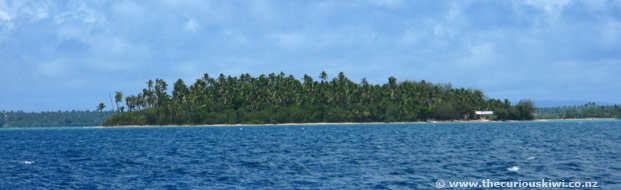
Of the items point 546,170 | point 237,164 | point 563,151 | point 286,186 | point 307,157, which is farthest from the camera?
point 563,151

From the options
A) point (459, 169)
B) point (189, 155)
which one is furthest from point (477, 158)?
point (189, 155)

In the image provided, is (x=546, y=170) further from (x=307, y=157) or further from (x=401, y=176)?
(x=307, y=157)

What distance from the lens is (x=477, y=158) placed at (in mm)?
43406

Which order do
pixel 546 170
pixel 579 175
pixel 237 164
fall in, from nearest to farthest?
pixel 579 175, pixel 546 170, pixel 237 164

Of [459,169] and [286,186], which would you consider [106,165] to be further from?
[459,169]

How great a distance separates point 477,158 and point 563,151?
37.9 ft

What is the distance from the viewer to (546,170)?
34.9 metres

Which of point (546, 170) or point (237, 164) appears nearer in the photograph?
point (546, 170)

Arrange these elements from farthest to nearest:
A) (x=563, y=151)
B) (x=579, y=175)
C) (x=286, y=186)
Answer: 1. (x=563, y=151)
2. (x=579, y=175)
3. (x=286, y=186)

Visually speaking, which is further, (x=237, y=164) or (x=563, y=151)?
(x=563, y=151)

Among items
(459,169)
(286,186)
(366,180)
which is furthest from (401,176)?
(286,186)

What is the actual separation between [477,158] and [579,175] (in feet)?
37.8

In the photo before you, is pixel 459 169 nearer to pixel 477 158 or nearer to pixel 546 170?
pixel 546 170

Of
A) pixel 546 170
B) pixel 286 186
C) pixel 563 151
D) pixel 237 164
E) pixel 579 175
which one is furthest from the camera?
pixel 563 151
